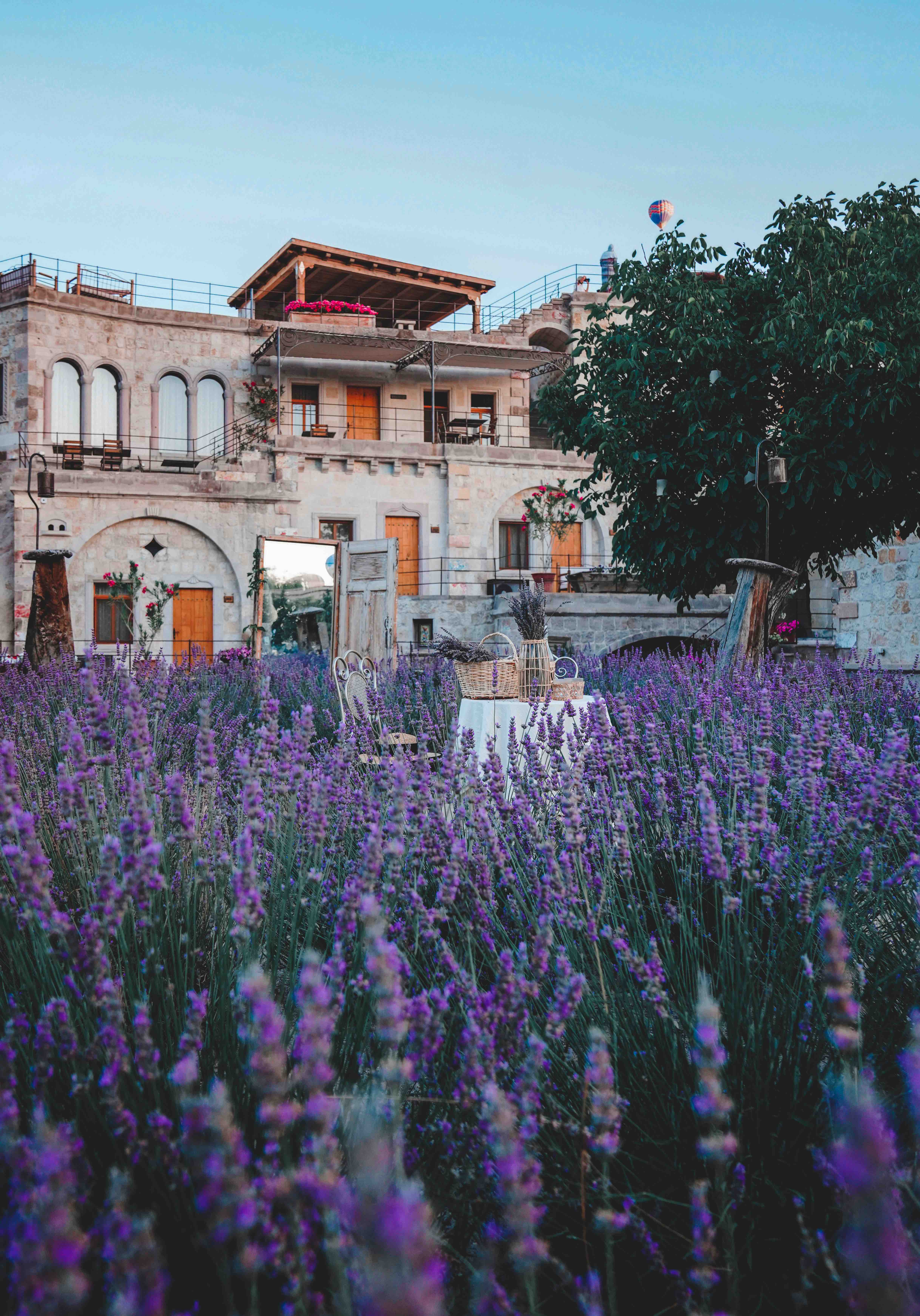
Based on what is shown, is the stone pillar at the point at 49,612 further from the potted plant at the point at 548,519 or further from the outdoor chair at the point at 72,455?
the outdoor chair at the point at 72,455

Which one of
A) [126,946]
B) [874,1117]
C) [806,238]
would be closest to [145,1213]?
[874,1117]

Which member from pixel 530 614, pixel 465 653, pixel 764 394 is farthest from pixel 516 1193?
pixel 764 394

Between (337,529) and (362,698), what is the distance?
16.6 meters

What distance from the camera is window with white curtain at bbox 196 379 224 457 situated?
2445 cm

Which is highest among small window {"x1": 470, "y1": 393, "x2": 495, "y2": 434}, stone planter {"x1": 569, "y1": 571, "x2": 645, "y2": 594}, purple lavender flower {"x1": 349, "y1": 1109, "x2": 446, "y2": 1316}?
small window {"x1": 470, "y1": 393, "x2": 495, "y2": 434}

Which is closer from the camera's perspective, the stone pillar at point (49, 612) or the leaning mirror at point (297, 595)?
the stone pillar at point (49, 612)

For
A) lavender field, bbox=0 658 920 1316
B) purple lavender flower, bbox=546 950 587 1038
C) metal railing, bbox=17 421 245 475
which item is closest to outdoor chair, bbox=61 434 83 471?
metal railing, bbox=17 421 245 475

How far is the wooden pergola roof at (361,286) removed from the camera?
2544 cm

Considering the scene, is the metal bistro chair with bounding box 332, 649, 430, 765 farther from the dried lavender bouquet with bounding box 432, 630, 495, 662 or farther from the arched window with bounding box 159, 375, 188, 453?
the arched window with bounding box 159, 375, 188, 453

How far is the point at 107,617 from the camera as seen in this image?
20828mm

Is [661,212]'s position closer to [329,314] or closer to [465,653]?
[329,314]

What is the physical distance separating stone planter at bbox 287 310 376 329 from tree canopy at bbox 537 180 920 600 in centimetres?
1334

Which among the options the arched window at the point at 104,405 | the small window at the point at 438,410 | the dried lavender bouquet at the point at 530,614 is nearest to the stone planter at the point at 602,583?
the small window at the point at 438,410

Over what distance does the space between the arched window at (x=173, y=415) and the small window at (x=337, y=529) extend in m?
4.32
